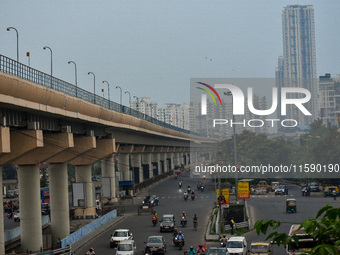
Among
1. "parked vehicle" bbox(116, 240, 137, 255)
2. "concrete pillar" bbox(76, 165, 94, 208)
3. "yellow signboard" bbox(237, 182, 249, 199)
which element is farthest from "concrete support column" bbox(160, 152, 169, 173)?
"parked vehicle" bbox(116, 240, 137, 255)

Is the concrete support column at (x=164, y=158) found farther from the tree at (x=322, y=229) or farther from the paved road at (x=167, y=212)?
the tree at (x=322, y=229)

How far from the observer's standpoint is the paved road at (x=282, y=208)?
54.5 meters

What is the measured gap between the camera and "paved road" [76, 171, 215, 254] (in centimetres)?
4416

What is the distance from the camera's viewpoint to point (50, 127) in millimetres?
43188

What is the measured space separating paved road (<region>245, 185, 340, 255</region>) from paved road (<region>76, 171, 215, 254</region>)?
4559mm

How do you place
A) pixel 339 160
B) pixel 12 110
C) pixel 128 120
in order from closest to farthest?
pixel 12 110 < pixel 128 120 < pixel 339 160

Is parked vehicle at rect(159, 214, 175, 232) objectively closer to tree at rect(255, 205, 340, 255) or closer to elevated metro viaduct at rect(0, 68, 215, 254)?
elevated metro viaduct at rect(0, 68, 215, 254)

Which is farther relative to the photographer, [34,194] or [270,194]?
[270,194]

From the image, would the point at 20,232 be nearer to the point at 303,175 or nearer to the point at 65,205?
the point at 65,205

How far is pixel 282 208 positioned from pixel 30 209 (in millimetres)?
31615

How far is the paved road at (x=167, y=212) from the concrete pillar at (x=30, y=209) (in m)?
3.12

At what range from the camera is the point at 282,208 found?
6669 cm

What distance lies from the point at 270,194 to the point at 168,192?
53.8 feet

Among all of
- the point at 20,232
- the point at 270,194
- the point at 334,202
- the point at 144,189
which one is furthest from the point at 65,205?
the point at 144,189
